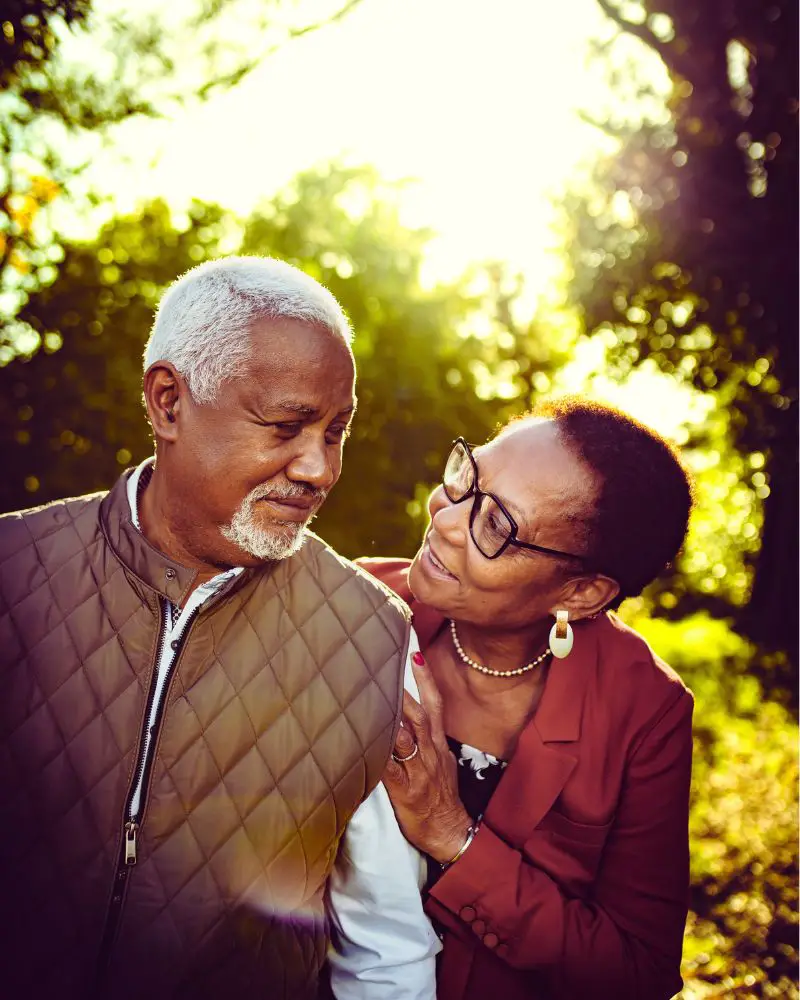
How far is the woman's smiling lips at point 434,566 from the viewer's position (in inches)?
97.1

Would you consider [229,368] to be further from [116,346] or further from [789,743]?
[789,743]

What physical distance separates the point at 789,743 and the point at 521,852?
5.53 metres

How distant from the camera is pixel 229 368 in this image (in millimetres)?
1910

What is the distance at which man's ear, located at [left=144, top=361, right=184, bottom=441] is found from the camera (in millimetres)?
2004

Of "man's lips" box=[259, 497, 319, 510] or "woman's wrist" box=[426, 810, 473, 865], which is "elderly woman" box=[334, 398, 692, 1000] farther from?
"man's lips" box=[259, 497, 319, 510]

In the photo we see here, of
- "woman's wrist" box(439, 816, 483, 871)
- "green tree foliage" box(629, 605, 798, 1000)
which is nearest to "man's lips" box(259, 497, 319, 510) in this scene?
"woman's wrist" box(439, 816, 483, 871)

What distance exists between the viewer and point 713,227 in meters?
5.67

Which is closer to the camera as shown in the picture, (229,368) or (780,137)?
(229,368)

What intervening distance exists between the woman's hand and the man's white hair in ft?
3.49

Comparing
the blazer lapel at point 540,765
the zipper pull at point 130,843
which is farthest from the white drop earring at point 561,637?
the zipper pull at point 130,843

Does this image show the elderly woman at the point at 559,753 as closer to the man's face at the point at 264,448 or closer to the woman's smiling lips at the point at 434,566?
the woman's smiling lips at the point at 434,566

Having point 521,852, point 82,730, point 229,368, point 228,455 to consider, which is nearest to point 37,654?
point 82,730

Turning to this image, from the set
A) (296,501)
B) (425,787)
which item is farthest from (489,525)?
(425,787)

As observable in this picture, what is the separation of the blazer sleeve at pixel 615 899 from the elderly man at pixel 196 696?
343mm
